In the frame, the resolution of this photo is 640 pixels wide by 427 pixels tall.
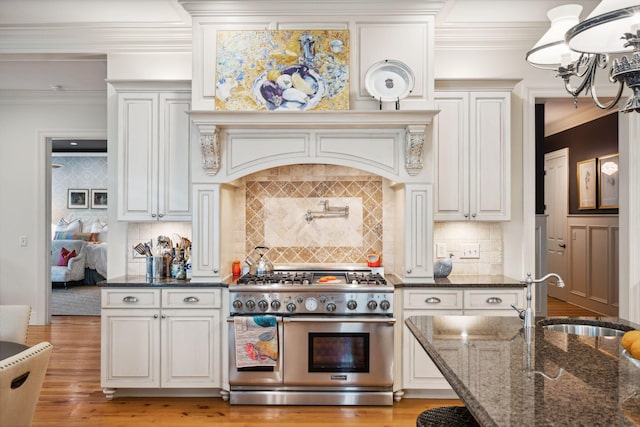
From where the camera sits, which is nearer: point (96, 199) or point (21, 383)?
point (21, 383)

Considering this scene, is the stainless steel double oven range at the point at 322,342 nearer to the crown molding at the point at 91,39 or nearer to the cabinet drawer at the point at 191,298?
the cabinet drawer at the point at 191,298

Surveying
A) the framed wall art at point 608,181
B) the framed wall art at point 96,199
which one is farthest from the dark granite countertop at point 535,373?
the framed wall art at point 96,199

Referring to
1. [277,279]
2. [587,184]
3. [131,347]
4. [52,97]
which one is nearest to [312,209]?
[277,279]

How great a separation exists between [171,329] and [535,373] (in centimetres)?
268

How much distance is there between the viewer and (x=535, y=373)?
143 centimetres

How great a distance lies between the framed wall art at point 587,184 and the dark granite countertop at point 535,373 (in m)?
5.27

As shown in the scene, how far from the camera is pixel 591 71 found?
70.7 inches

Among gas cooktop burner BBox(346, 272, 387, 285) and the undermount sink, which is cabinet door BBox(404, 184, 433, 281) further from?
the undermount sink

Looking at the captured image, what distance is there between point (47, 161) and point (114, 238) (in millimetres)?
2728

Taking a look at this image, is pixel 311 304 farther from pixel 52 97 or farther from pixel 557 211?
pixel 557 211

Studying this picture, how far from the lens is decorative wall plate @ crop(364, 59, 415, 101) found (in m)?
3.40

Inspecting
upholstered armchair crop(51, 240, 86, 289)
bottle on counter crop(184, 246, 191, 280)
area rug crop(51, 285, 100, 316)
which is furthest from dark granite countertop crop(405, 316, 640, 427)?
upholstered armchair crop(51, 240, 86, 289)

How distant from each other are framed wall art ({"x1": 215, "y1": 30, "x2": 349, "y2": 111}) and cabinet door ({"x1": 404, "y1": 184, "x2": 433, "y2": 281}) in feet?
2.74

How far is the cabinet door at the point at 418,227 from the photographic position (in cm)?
350
